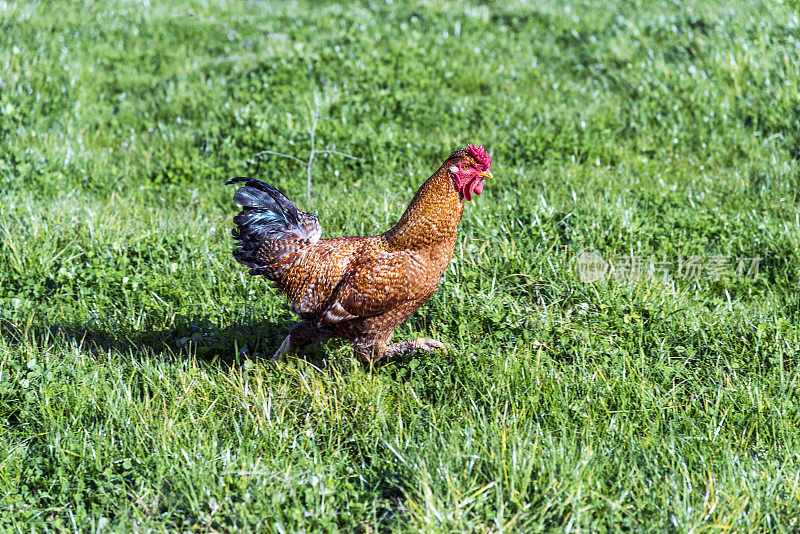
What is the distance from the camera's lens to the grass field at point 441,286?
3248mm

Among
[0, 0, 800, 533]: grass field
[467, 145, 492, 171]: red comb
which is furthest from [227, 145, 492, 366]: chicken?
[0, 0, 800, 533]: grass field

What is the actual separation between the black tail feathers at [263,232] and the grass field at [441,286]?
2.23ft

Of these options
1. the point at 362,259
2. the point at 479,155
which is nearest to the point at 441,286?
the point at 362,259

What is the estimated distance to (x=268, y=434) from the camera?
3.59 metres

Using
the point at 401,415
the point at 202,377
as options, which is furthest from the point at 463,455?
the point at 202,377

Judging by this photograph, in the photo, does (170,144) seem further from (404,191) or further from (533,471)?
Answer: (533,471)

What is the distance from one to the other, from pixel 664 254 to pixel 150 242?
3.98 m

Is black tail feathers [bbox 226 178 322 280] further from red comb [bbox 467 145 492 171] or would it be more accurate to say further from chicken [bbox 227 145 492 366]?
red comb [bbox 467 145 492 171]

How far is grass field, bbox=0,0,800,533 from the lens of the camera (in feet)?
10.7

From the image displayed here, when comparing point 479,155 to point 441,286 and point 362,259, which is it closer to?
point 362,259

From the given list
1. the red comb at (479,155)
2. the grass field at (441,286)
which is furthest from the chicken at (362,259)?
the grass field at (441,286)

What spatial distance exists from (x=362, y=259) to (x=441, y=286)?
1.02 m

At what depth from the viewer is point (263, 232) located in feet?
13.3

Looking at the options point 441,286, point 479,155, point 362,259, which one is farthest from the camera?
point 441,286
